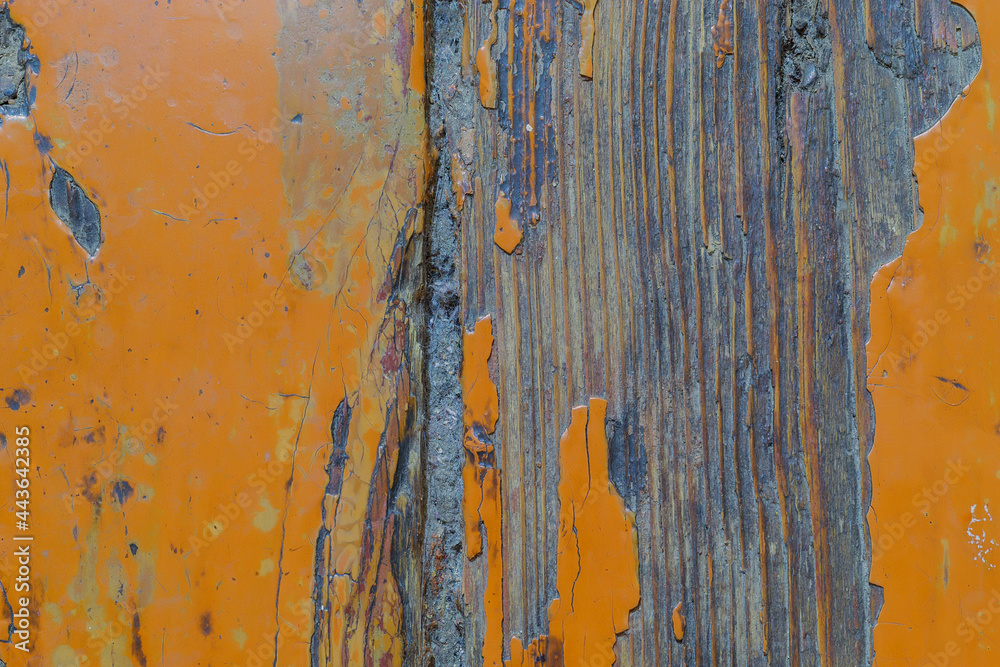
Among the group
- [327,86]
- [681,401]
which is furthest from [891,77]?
[327,86]

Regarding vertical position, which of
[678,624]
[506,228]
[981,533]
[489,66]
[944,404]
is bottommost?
[678,624]

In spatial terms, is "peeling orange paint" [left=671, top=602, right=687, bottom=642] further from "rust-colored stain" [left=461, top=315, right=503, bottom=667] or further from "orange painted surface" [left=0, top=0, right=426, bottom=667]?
"orange painted surface" [left=0, top=0, right=426, bottom=667]

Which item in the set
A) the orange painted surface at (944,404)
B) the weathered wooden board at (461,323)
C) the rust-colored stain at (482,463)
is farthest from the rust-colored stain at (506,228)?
the orange painted surface at (944,404)

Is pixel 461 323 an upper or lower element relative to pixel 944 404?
upper

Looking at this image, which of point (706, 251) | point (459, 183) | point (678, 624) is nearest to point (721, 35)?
point (706, 251)

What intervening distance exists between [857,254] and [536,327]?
449mm

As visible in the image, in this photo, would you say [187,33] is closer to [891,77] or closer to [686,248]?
[686,248]

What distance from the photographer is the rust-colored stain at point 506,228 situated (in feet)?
2.62

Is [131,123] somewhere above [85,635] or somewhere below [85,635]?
above

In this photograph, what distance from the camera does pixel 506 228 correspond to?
0.80 m

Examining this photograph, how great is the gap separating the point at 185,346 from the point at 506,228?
0.45 metres

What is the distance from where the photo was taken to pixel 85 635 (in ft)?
2.53

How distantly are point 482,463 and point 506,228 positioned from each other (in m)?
0.32

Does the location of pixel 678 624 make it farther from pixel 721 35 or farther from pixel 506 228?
pixel 721 35
